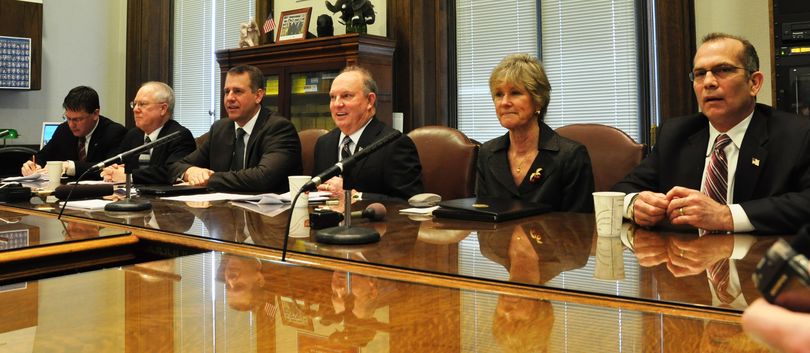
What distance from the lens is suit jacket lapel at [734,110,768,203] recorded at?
1861 millimetres

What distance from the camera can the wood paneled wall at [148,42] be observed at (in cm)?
658

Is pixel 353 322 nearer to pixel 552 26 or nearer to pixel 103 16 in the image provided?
pixel 552 26

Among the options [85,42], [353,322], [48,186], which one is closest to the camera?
[353,322]

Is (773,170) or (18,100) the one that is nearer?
(773,170)

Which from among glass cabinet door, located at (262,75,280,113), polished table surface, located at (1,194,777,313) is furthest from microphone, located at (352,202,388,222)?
glass cabinet door, located at (262,75,280,113)

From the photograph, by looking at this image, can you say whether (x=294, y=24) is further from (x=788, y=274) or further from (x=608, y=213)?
(x=788, y=274)

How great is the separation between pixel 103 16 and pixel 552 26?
4441 millimetres

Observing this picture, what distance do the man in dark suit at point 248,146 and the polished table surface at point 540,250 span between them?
1022mm

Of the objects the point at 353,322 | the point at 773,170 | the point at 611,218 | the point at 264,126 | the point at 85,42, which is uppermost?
the point at 85,42

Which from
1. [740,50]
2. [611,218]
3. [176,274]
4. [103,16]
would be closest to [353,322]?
[176,274]

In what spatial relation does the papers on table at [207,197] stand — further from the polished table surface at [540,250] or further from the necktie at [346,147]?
the necktie at [346,147]

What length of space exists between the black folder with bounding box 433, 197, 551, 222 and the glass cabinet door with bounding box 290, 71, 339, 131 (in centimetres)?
293

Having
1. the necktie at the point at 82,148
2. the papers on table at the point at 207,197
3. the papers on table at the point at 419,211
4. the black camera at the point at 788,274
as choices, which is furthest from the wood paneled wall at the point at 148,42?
the black camera at the point at 788,274

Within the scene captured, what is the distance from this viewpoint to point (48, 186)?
10.0 ft
